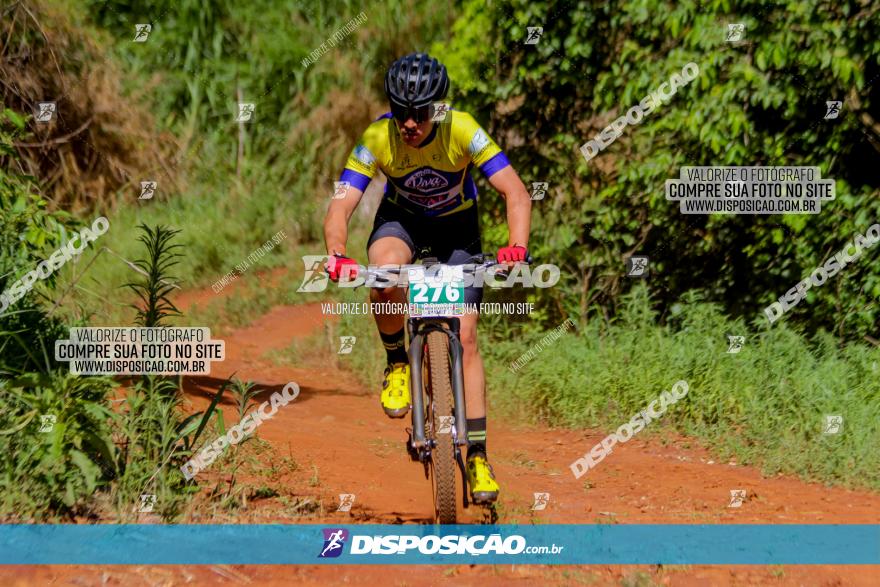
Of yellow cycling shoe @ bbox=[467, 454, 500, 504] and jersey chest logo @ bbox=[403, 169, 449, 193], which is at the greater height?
jersey chest logo @ bbox=[403, 169, 449, 193]

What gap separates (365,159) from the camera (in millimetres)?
5738

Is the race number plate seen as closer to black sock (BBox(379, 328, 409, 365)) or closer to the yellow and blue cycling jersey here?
black sock (BBox(379, 328, 409, 365))

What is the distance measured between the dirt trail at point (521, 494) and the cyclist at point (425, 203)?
601 mm

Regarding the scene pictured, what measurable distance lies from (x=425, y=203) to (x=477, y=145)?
53 centimetres

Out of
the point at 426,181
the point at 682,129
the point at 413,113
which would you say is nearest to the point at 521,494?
the point at 426,181

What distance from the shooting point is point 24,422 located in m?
5.05

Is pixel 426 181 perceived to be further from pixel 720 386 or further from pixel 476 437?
pixel 720 386

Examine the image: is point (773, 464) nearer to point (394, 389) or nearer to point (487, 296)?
point (394, 389)

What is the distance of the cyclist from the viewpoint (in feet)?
17.6

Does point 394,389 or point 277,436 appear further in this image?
point 277,436

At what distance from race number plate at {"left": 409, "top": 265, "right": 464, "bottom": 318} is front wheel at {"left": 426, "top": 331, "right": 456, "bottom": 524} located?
16 cm

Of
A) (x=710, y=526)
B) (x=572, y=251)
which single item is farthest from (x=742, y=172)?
(x=710, y=526)

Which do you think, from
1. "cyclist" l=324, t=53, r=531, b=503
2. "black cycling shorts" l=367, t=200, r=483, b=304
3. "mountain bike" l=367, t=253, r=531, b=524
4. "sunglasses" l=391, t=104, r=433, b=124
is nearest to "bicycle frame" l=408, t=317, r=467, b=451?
"mountain bike" l=367, t=253, r=531, b=524

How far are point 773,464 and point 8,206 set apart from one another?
5.26m
